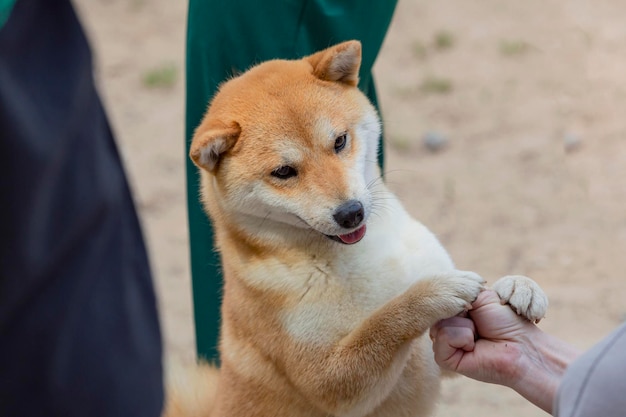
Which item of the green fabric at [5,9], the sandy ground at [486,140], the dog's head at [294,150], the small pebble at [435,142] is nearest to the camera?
the green fabric at [5,9]

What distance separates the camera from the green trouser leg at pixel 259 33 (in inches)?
107

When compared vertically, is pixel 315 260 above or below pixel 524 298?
below

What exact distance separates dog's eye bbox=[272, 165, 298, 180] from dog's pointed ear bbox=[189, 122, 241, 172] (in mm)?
143

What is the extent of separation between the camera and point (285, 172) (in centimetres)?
225

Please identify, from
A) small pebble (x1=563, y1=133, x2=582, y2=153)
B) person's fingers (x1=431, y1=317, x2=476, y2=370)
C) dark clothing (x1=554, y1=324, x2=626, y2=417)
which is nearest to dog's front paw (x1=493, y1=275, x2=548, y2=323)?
person's fingers (x1=431, y1=317, x2=476, y2=370)

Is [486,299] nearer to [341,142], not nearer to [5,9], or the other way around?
[341,142]

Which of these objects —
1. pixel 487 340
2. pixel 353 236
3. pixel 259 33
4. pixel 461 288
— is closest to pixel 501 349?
pixel 487 340

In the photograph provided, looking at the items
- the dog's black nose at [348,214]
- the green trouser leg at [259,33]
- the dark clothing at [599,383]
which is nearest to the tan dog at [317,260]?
the dog's black nose at [348,214]

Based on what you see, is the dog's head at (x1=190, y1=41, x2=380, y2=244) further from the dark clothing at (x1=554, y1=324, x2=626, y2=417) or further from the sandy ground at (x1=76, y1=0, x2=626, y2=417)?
the sandy ground at (x1=76, y1=0, x2=626, y2=417)

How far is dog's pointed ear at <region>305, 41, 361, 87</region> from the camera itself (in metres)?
2.38

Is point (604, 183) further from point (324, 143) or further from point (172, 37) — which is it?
point (172, 37)

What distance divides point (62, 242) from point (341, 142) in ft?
4.28

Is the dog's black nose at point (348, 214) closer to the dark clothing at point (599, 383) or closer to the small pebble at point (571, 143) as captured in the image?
the dark clothing at point (599, 383)

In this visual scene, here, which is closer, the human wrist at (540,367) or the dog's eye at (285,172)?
the human wrist at (540,367)
